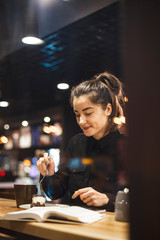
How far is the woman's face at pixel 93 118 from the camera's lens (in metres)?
1.87

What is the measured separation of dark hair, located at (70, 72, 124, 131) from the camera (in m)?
1.84

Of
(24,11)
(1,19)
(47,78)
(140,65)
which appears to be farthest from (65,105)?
(47,78)

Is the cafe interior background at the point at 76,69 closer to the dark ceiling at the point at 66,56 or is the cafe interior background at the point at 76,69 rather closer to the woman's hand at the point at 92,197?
the dark ceiling at the point at 66,56

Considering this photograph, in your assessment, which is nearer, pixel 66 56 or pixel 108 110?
pixel 108 110

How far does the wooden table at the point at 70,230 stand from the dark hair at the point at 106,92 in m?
0.88

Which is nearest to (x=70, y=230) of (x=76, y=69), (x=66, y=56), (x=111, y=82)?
(x=111, y=82)

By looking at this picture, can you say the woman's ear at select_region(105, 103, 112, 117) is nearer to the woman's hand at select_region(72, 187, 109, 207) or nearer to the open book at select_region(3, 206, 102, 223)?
the woman's hand at select_region(72, 187, 109, 207)

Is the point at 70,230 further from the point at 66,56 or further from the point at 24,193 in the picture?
the point at 66,56

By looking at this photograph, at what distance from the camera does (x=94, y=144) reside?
1.92 meters

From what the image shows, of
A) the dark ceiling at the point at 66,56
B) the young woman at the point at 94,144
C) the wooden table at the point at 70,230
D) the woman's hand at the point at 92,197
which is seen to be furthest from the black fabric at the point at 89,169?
the wooden table at the point at 70,230

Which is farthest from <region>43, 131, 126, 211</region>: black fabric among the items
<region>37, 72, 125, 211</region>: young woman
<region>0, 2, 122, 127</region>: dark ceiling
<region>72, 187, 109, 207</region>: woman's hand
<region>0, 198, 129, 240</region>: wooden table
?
<region>0, 198, 129, 240</region>: wooden table

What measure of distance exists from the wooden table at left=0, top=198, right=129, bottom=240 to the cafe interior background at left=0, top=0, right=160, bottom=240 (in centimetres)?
20

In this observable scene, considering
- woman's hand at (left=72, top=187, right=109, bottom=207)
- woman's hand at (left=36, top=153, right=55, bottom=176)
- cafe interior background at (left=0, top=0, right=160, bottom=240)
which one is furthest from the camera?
woman's hand at (left=36, top=153, right=55, bottom=176)

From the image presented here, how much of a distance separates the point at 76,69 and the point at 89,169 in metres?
1.17
